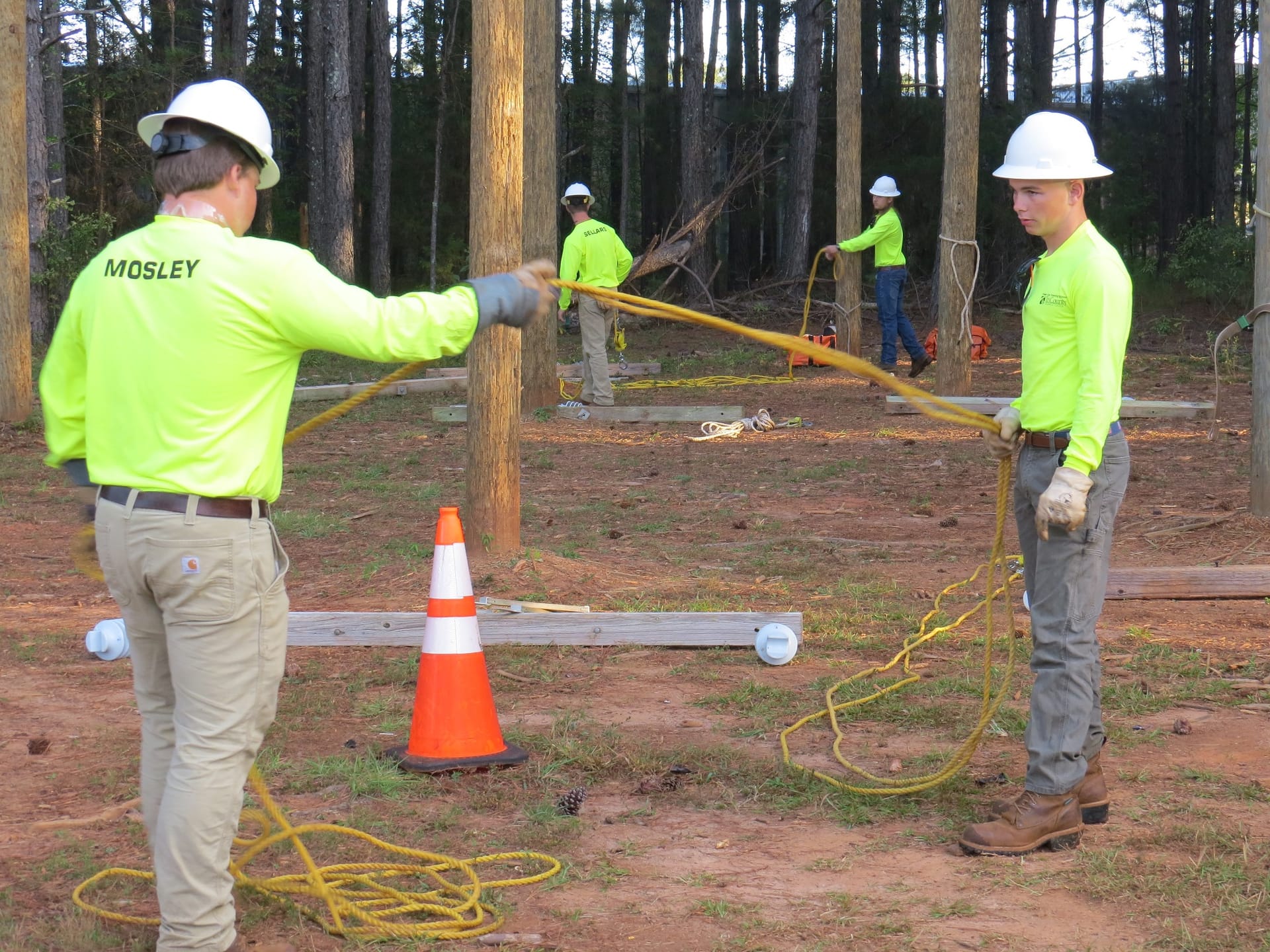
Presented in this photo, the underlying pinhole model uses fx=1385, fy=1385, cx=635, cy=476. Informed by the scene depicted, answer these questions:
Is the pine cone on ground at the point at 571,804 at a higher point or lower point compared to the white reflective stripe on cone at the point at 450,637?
lower

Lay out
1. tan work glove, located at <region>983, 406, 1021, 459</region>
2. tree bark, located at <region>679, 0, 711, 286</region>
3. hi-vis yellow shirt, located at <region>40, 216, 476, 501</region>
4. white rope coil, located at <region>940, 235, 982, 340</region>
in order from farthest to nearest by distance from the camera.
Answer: tree bark, located at <region>679, 0, 711, 286</region> → white rope coil, located at <region>940, 235, 982, 340</region> → tan work glove, located at <region>983, 406, 1021, 459</region> → hi-vis yellow shirt, located at <region>40, 216, 476, 501</region>

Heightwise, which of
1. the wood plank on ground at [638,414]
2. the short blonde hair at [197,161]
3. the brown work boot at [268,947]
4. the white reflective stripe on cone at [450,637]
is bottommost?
the brown work boot at [268,947]

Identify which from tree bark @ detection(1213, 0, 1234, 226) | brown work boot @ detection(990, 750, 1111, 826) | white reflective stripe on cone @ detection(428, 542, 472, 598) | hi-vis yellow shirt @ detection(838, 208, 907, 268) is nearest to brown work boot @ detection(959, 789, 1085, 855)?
brown work boot @ detection(990, 750, 1111, 826)

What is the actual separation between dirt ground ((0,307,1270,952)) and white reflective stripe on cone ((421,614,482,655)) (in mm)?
431

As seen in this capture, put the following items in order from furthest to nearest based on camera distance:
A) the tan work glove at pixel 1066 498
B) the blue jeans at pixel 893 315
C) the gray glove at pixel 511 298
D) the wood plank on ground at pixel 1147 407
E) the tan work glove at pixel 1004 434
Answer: the blue jeans at pixel 893 315 < the wood plank on ground at pixel 1147 407 < the tan work glove at pixel 1004 434 < the tan work glove at pixel 1066 498 < the gray glove at pixel 511 298

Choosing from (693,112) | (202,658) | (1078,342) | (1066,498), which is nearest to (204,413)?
(202,658)

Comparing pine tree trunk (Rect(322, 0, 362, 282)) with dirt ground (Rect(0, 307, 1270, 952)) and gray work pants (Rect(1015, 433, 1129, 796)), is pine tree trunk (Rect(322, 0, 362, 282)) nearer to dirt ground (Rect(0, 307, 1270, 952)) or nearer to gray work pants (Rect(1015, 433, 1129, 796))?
dirt ground (Rect(0, 307, 1270, 952))

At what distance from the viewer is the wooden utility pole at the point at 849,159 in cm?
1742

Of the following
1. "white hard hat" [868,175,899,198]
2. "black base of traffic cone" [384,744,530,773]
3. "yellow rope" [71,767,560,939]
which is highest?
"white hard hat" [868,175,899,198]

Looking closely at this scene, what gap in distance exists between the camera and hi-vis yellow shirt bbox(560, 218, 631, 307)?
14078 mm

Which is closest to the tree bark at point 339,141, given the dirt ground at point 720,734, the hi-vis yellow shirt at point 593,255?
the hi-vis yellow shirt at point 593,255

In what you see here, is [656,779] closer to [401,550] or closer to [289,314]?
[289,314]

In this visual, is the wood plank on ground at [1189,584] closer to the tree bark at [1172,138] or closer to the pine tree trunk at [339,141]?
the pine tree trunk at [339,141]

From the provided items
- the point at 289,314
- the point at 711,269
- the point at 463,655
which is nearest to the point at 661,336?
the point at 711,269
